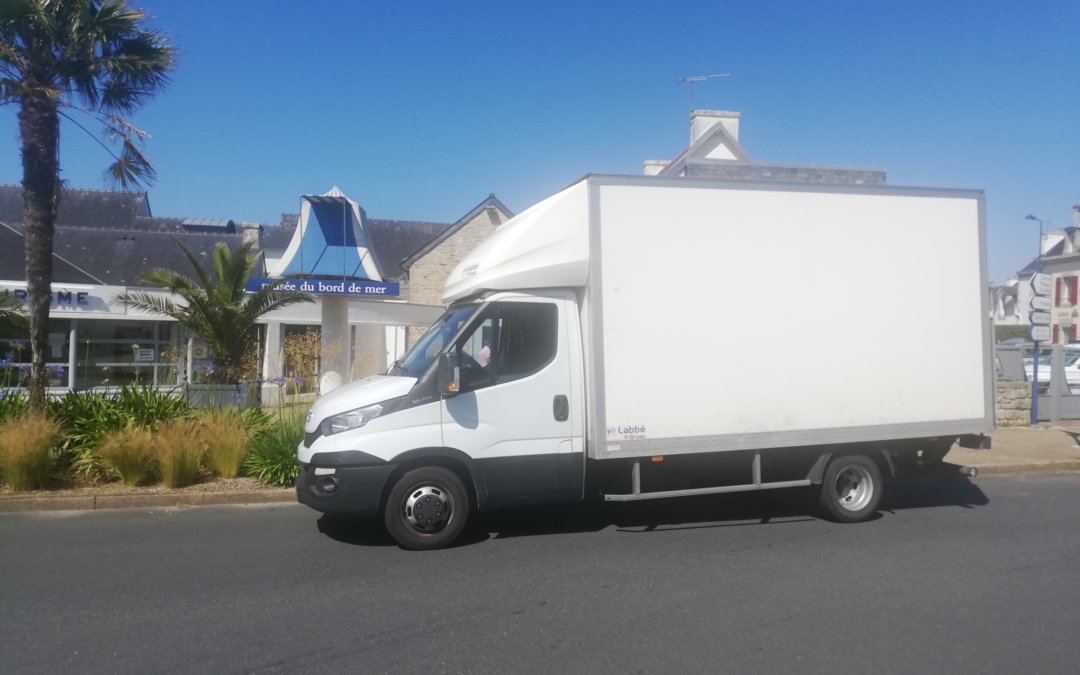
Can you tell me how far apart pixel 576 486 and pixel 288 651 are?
3.01 m

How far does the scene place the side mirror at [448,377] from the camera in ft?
21.8

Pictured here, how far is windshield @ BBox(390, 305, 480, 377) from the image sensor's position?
7.03m

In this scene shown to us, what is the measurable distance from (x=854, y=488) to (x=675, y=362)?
2.53 metres

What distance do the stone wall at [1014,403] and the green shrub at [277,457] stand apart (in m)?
12.9

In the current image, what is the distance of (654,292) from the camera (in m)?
7.02

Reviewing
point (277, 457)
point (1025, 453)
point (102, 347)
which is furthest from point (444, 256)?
point (1025, 453)

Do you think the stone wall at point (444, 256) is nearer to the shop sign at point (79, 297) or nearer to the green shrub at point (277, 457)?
the shop sign at point (79, 297)

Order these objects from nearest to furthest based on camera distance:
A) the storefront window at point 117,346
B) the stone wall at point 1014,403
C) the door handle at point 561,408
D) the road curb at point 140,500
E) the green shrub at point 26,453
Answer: the door handle at point 561,408 → the road curb at point 140,500 → the green shrub at point 26,453 → the stone wall at point 1014,403 → the storefront window at point 117,346

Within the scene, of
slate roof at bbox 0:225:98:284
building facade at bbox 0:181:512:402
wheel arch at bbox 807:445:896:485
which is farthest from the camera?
slate roof at bbox 0:225:98:284

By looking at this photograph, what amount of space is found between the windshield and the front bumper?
3.06 feet

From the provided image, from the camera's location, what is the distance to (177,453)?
29.1 feet

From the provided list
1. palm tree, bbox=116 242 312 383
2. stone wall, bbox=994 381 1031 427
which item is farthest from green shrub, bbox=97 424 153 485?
stone wall, bbox=994 381 1031 427

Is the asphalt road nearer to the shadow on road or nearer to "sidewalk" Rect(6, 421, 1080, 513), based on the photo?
the shadow on road

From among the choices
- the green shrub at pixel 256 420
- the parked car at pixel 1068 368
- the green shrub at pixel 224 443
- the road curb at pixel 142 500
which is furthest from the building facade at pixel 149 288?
the parked car at pixel 1068 368
